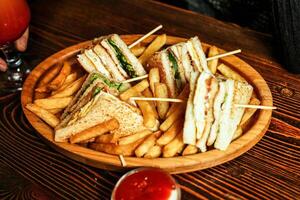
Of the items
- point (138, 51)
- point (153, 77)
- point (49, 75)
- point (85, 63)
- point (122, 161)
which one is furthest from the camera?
point (138, 51)

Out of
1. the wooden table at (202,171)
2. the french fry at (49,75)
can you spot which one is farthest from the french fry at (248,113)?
the french fry at (49,75)

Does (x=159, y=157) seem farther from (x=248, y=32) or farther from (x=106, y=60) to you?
(x=248, y=32)

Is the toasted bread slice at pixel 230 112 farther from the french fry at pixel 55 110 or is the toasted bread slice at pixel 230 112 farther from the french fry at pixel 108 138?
the french fry at pixel 55 110

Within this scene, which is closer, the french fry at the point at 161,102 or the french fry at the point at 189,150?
the french fry at the point at 189,150

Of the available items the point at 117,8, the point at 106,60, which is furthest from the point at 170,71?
the point at 117,8

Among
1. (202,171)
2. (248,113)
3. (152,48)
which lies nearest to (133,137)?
(202,171)

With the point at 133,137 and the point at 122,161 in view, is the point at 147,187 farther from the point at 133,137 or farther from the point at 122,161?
the point at 133,137
